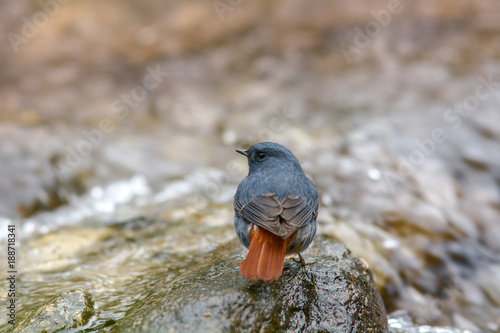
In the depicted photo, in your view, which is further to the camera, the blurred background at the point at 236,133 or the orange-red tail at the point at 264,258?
the blurred background at the point at 236,133

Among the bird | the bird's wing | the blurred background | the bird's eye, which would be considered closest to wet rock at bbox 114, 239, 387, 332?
the bird

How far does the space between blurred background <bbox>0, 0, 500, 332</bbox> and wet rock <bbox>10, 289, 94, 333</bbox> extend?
0.94ft

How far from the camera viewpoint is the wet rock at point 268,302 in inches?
122

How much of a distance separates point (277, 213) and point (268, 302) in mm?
631

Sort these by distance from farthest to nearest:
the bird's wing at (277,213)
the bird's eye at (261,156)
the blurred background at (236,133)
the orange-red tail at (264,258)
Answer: the blurred background at (236,133) < the bird's eye at (261,156) < the bird's wing at (277,213) < the orange-red tail at (264,258)

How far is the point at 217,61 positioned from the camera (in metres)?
11.5

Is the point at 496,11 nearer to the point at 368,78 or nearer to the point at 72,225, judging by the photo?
the point at 368,78

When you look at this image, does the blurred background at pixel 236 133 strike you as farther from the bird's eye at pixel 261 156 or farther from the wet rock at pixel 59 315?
the bird's eye at pixel 261 156

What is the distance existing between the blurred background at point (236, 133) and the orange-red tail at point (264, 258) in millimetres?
1321

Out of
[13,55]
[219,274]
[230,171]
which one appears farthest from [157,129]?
[219,274]

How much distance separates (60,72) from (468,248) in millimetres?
8760

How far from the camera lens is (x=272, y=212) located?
3475mm

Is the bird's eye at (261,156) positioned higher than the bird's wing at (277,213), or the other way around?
the bird's eye at (261,156)

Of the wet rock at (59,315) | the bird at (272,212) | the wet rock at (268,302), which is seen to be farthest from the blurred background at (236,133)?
the bird at (272,212)
